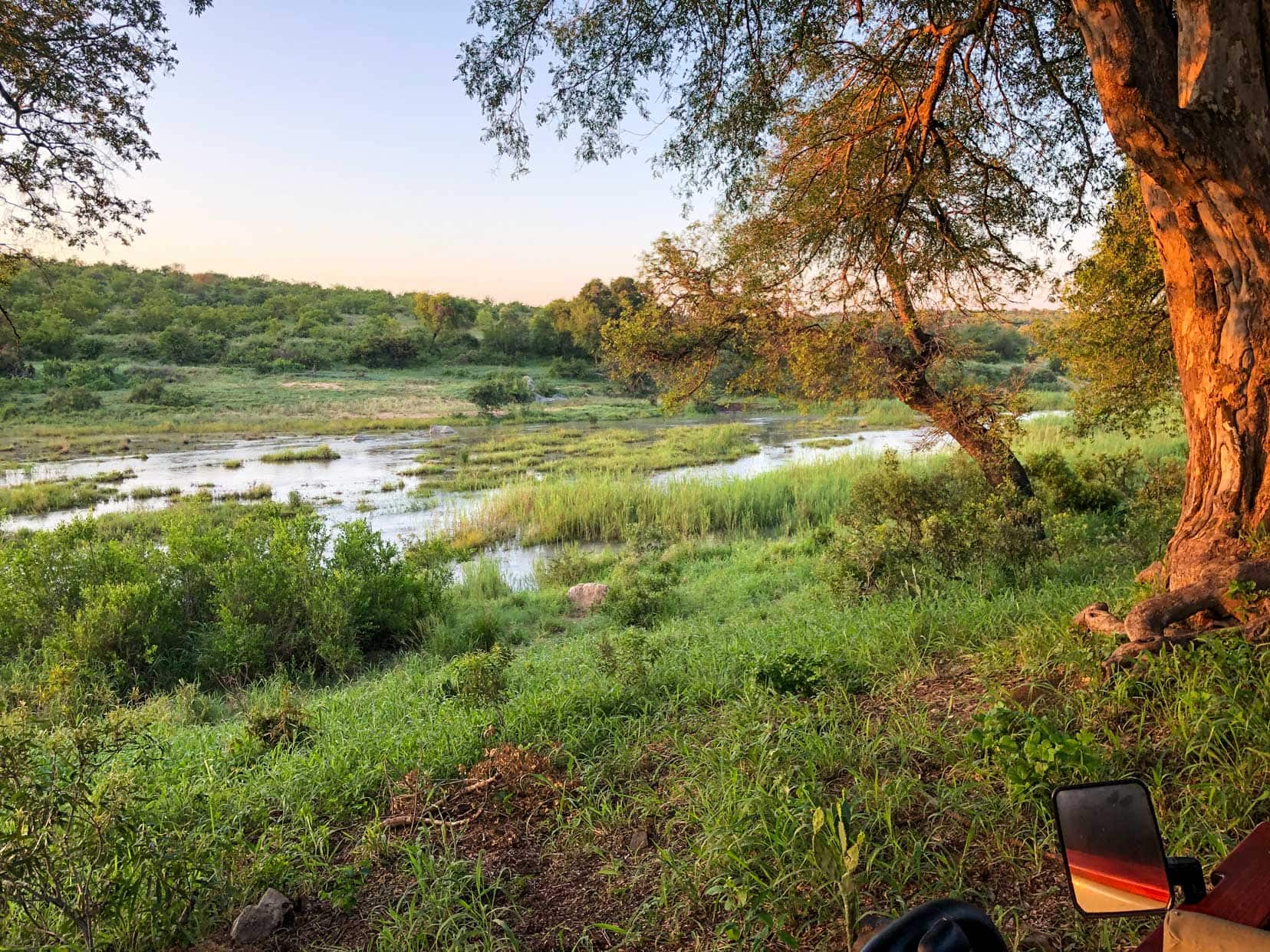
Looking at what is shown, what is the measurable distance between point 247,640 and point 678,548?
6622 millimetres

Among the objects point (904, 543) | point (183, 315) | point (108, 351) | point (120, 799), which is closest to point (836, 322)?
point (904, 543)

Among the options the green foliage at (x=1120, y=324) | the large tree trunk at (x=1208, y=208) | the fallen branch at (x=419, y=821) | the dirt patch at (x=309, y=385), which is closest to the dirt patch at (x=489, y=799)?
the fallen branch at (x=419, y=821)

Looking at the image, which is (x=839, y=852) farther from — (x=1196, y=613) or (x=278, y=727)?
(x=278, y=727)

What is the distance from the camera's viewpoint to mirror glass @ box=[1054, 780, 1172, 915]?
115cm

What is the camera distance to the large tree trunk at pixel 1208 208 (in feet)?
10.4

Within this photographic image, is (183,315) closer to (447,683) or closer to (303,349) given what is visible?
(303,349)

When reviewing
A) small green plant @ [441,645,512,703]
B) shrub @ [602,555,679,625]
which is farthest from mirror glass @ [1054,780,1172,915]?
shrub @ [602,555,679,625]

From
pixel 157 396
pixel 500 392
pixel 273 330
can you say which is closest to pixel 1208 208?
pixel 500 392

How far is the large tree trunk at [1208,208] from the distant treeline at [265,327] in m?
37.3

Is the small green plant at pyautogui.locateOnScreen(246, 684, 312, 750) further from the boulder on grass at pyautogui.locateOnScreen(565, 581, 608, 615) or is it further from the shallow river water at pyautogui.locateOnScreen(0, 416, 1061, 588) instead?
the shallow river water at pyautogui.locateOnScreen(0, 416, 1061, 588)

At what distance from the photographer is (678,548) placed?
12.4 m

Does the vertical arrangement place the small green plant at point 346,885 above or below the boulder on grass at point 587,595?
above

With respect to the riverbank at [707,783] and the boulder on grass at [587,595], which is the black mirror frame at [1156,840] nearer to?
the riverbank at [707,783]

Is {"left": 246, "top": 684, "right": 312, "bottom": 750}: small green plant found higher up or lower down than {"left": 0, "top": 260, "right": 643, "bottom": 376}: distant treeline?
lower down
